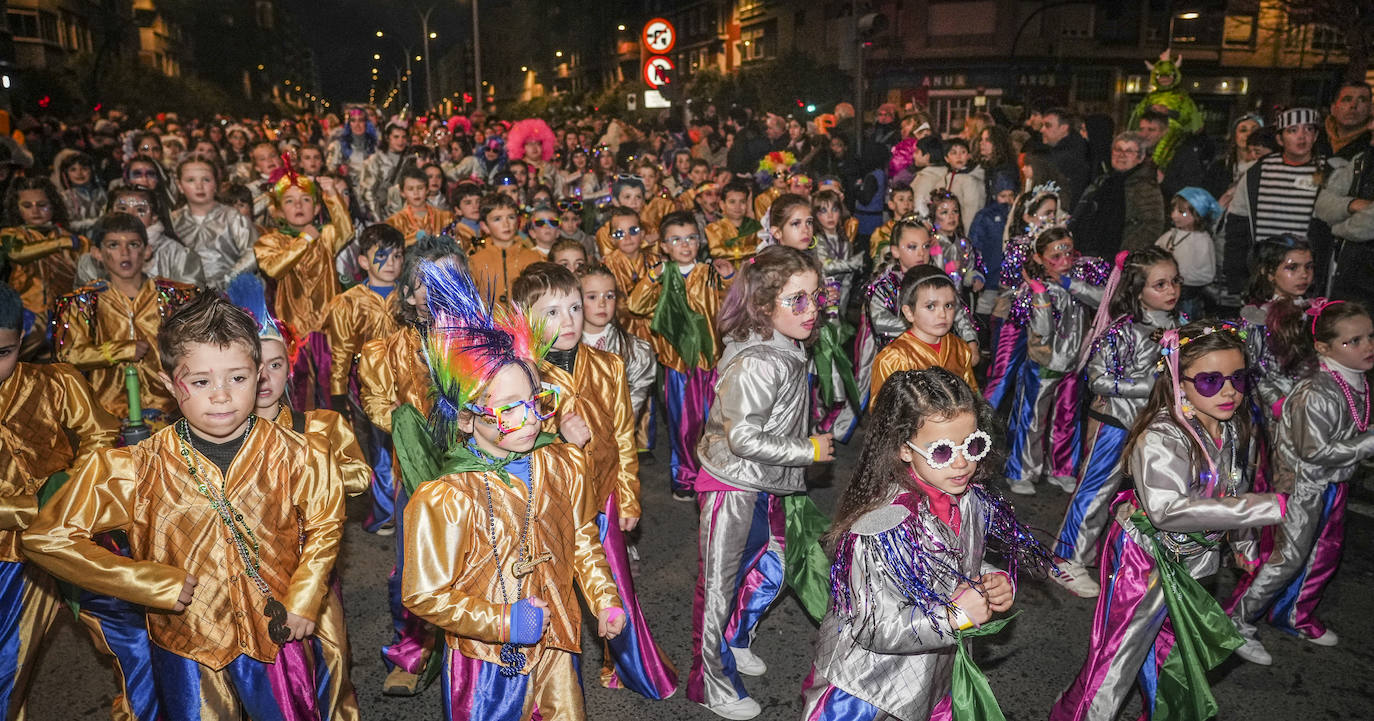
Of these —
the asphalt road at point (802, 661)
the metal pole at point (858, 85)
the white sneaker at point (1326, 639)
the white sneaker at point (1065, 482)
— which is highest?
the metal pole at point (858, 85)

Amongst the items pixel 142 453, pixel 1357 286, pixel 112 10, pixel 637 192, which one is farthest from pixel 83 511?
pixel 112 10

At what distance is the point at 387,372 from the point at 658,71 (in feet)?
40.9

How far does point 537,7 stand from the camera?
5966cm

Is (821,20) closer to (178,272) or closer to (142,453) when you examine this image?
(178,272)

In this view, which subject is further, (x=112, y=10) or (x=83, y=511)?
(x=112, y=10)

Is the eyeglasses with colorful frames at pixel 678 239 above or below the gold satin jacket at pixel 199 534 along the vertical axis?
above

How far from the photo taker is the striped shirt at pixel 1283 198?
741cm

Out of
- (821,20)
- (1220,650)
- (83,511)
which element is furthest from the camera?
(821,20)

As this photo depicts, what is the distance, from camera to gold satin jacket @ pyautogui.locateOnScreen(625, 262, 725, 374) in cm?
654

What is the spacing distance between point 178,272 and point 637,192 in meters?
4.18

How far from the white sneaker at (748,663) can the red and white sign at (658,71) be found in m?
13.3

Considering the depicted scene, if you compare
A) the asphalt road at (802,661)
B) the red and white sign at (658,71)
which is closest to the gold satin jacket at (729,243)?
the asphalt road at (802,661)

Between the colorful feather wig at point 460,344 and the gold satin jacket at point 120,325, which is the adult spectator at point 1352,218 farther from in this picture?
the gold satin jacket at point 120,325

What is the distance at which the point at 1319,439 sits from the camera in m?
4.20
